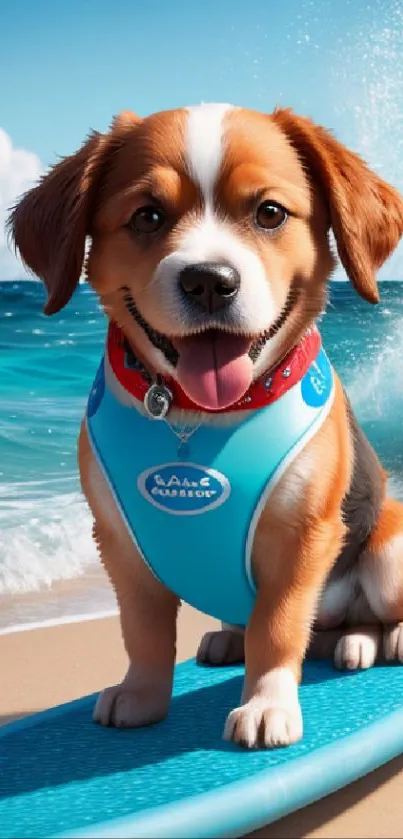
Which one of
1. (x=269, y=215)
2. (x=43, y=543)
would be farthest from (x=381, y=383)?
(x=269, y=215)

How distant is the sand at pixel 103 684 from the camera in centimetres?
310

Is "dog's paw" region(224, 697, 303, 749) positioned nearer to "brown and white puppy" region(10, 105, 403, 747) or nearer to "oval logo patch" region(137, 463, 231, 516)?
"brown and white puppy" region(10, 105, 403, 747)

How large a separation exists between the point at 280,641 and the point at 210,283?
947 mm

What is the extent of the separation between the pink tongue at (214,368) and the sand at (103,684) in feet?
3.51

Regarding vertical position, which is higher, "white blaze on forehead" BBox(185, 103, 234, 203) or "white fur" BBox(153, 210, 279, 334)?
"white blaze on forehead" BBox(185, 103, 234, 203)

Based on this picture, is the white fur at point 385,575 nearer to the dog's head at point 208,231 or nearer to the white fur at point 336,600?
the white fur at point 336,600

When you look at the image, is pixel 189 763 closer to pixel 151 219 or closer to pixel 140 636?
pixel 140 636

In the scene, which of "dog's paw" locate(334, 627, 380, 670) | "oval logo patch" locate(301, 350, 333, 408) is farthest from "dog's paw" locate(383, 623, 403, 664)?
"oval logo patch" locate(301, 350, 333, 408)

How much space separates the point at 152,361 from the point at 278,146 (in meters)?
0.60

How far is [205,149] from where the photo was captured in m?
2.83

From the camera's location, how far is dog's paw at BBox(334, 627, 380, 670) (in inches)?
143

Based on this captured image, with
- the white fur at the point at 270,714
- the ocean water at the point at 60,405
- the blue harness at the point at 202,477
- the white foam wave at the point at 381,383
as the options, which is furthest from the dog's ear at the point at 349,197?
the white foam wave at the point at 381,383

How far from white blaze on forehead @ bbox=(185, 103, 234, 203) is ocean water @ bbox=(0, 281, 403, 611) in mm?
463

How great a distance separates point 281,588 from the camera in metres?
3.07
